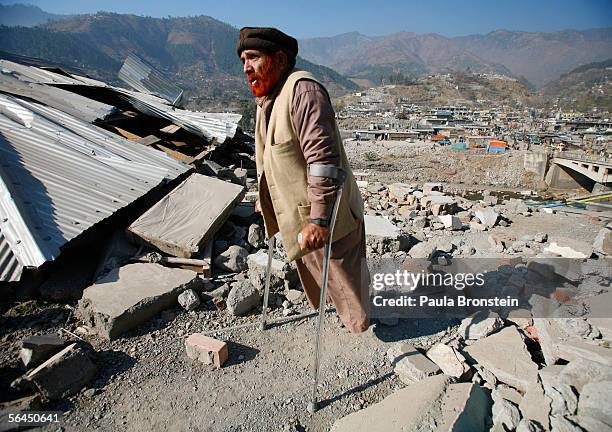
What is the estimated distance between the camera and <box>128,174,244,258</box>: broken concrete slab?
13.4 feet

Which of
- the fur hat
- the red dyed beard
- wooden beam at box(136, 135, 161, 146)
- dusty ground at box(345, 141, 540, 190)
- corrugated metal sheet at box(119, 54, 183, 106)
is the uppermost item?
corrugated metal sheet at box(119, 54, 183, 106)

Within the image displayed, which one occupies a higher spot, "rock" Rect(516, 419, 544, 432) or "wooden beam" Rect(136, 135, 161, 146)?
"wooden beam" Rect(136, 135, 161, 146)

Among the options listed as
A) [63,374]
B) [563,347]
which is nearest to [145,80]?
[63,374]

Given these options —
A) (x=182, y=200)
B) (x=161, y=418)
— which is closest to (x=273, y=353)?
(x=161, y=418)

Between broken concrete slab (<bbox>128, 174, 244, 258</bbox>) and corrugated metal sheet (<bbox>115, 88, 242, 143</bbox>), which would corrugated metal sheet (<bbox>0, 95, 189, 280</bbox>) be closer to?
broken concrete slab (<bbox>128, 174, 244, 258</bbox>)

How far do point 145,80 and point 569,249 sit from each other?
14.2 metres

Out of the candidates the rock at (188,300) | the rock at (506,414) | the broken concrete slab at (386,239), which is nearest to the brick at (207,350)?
the rock at (188,300)

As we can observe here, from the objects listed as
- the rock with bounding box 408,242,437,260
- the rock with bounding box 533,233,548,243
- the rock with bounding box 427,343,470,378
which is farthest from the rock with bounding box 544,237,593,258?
the rock with bounding box 427,343,470,378

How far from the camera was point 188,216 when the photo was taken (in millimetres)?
4430

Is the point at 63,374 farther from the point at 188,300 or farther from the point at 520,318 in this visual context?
the point at 520,318

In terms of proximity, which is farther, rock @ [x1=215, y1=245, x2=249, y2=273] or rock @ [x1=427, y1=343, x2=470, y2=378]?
rock @ [x1=215, y1=245, x2=249, y2=273]

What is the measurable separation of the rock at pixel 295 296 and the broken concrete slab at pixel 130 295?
1.03 metres

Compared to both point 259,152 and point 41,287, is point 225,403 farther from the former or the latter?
point 41,287

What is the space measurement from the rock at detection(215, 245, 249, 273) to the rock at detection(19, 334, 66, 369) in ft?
6.14
